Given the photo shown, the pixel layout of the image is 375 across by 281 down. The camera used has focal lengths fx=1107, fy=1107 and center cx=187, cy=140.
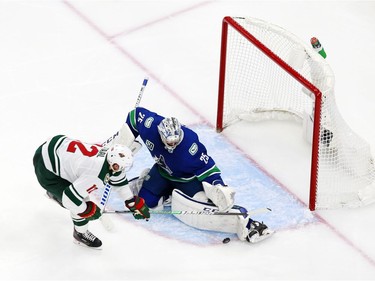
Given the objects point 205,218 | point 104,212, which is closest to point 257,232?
point 205,218

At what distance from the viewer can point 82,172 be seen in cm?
555

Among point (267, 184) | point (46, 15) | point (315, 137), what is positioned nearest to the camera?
point (315, 137)

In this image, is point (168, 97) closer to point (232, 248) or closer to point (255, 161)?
point (255, 161)

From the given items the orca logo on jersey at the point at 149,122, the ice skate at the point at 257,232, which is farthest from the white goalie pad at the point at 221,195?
the orca logo on jersey at the point at 149,122

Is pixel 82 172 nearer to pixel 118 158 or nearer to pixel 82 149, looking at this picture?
pixel 82 149

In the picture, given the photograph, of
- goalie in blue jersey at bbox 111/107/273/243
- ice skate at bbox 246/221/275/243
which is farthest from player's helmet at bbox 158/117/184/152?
ice skate at bbox 246/221/275/243

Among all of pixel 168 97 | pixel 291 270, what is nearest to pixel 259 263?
pixel 291 270

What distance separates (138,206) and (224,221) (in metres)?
0.57

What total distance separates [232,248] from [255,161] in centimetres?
77

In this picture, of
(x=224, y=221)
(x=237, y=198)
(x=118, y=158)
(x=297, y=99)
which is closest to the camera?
(x=118, y=158)

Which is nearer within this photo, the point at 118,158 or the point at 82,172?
the point at 118,158

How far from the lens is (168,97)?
7070 mm

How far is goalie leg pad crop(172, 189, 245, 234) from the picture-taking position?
19.5ft

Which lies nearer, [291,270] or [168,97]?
[291,270]
